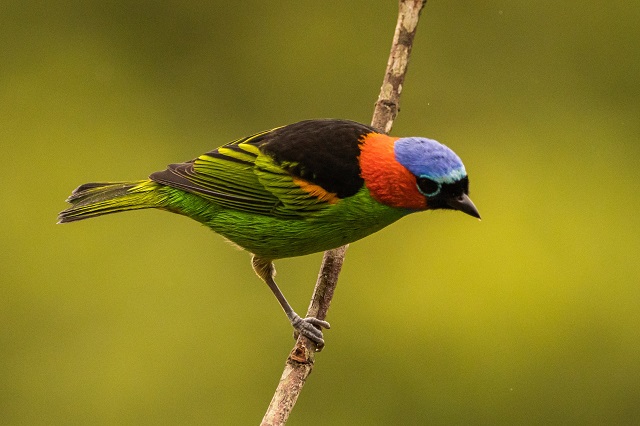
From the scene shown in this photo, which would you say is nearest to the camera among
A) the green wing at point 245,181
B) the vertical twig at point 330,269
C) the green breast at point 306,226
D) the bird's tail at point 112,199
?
the vertical twig at point 330,269

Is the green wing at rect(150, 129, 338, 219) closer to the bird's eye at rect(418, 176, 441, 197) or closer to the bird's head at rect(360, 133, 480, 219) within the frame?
the bird's head at rect(360, 133, 480, 219)

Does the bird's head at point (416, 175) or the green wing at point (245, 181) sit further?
the green wing at point (245, 181)

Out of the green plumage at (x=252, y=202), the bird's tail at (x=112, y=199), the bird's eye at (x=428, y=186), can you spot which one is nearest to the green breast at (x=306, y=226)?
the green plumage at (x=252, y=202)

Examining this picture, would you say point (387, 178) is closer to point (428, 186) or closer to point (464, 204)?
point (428, 186)

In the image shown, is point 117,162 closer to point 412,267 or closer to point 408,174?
point 412,267

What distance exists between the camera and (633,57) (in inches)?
386

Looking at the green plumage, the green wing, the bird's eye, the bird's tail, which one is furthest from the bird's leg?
the bird's eye

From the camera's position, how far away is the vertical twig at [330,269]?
4.33m

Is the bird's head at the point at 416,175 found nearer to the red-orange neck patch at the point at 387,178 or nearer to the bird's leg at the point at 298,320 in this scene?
the red-orange neck patch at the point at 387,178

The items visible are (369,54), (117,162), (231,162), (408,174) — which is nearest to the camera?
(408,174)

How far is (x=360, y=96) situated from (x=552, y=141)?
1776mm

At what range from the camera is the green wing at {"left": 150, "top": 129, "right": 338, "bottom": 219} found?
4723 mm

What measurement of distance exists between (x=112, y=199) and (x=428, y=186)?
5.43 feet

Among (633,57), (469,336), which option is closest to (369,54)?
(633,57)
